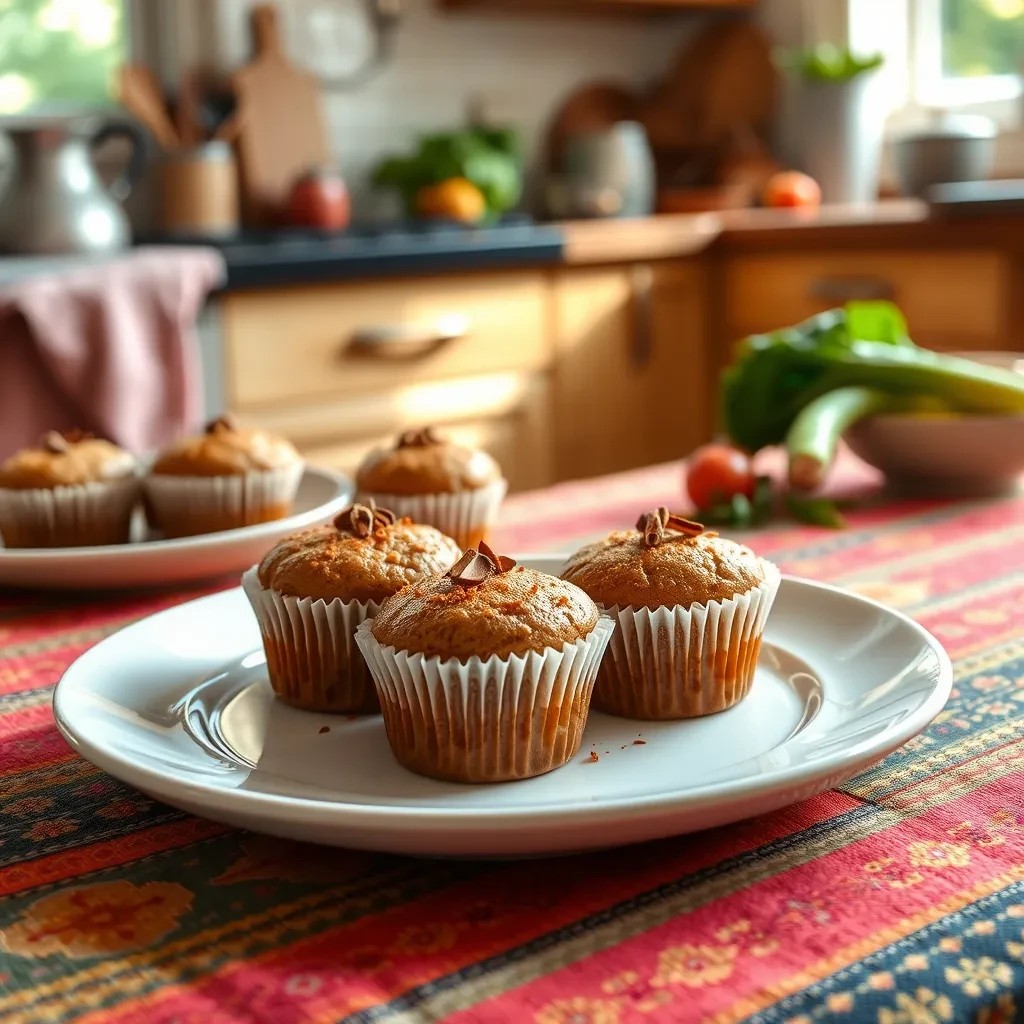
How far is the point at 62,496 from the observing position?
1.18 metres

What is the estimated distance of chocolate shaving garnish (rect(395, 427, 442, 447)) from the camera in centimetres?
118

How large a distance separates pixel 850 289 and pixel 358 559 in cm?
252

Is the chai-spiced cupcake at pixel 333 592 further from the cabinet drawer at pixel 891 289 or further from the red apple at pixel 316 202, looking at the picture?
the red apple at pixel 316 202

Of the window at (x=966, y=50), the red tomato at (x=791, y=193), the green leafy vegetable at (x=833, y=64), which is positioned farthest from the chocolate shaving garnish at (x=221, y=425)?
the window at (x=966, y=50)

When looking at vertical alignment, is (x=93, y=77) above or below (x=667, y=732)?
above

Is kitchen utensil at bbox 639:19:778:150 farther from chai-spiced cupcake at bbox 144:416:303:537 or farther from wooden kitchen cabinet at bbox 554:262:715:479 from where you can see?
chai-spiced cupcake at bbox 144:416:303:537

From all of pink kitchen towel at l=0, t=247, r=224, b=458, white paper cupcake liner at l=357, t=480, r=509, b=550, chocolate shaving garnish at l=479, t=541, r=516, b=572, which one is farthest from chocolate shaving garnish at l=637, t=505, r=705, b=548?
pink kitchen towel at l=0, t=247, r=224, b=458

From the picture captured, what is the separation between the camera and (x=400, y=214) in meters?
3.77

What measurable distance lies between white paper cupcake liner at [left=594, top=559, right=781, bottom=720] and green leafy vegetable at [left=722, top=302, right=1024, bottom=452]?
68cm

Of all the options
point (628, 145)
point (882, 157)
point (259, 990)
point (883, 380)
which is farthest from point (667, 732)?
point (882, 157)

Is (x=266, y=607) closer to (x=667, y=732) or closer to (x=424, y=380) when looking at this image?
(x=667, y=732)

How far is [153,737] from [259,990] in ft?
0.77

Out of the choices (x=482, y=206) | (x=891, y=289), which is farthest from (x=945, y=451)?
(x=482, y=206)

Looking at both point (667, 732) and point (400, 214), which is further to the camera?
point (400, 214)
